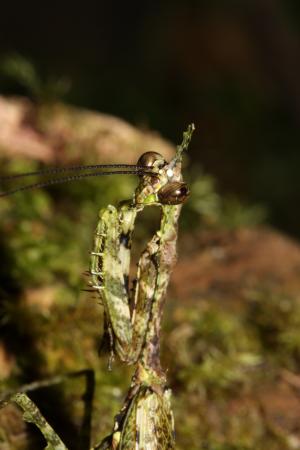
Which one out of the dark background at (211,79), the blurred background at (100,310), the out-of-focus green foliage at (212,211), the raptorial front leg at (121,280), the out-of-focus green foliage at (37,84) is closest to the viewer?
the raptorial front leg at (121,280)

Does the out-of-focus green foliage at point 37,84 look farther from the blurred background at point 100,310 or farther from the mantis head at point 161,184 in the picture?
the mantis head at point 161,184

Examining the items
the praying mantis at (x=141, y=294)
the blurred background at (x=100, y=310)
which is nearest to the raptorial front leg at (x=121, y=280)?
the praying mantis at (x=141, y=294)

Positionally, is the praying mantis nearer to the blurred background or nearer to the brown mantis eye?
the brown mantis eye

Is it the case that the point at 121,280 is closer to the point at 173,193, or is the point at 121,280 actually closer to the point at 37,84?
the point at 173,193

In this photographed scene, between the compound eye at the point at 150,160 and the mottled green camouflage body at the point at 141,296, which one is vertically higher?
the compound eye at the point at 150,160

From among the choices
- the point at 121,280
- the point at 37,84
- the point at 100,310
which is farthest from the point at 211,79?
the point at 121,280

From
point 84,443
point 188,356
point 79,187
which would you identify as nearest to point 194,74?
point 79,187

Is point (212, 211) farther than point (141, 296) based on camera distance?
Yes
